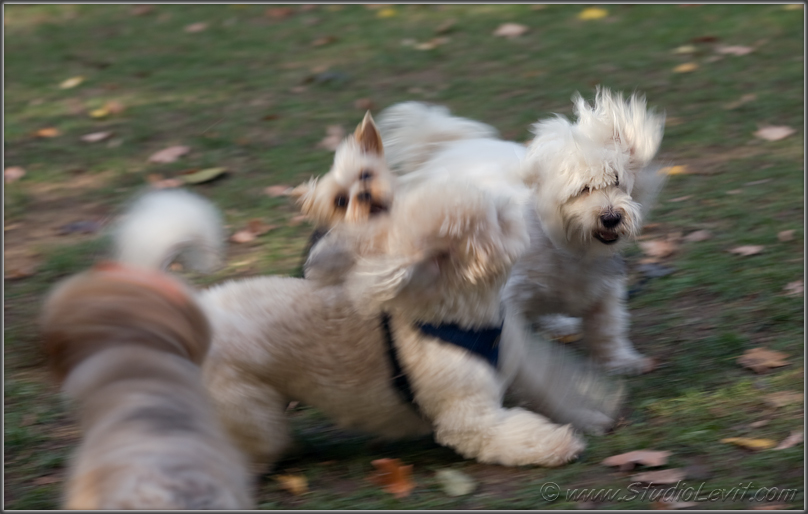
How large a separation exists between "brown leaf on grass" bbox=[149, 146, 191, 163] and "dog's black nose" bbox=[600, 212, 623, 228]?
3.24 metres

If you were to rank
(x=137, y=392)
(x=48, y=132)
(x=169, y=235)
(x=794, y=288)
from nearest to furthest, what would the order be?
(x=137, y=392) < (x=169, y=235) < (x=794, y=288) < (x=48, y=132)

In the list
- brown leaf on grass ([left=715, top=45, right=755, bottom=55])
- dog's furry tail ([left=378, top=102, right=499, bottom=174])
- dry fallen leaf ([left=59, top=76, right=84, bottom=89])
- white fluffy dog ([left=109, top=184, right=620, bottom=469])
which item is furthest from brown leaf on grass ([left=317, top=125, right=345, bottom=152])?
brown leaf on grass ([left=715, top=45, right=755, bottom=55])

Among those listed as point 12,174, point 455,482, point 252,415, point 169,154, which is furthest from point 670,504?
point 12,174

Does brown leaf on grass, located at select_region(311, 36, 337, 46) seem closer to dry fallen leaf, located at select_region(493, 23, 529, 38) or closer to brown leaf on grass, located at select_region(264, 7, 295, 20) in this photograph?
brown leaf on grass, located at select_region(264, 7, 295, 20)

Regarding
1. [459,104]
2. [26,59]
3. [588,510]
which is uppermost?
[26,59]

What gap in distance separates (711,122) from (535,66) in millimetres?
1544

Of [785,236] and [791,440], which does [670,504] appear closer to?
[791,440]

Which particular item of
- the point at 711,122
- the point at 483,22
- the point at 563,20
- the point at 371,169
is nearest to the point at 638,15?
the point at 563,20

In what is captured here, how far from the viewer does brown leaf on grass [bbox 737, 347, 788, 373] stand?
3.00 m

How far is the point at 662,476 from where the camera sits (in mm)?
2449

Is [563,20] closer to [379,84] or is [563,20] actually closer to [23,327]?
[379,84]

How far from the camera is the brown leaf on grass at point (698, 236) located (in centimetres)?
402

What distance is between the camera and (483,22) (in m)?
7.29

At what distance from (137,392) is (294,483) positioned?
962 millimetres
